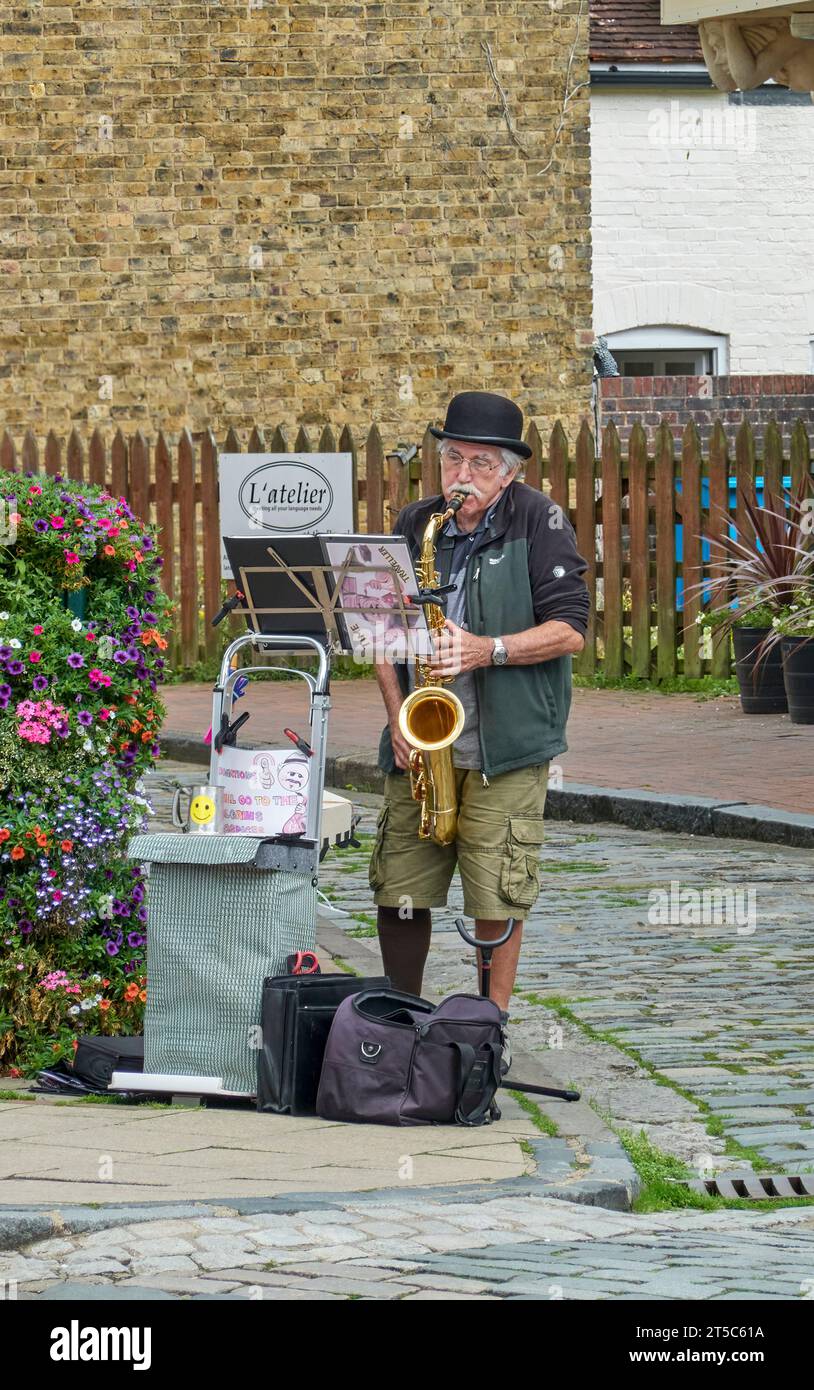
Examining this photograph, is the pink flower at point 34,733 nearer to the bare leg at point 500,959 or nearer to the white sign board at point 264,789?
the white sign board at point 264,789

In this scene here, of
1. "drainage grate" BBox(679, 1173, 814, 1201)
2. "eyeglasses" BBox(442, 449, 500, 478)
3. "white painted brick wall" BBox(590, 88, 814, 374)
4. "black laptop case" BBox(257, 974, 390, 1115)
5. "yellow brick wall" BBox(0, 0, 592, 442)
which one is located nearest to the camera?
"drainage grate" BBox(679, 1173, 814, 1201)

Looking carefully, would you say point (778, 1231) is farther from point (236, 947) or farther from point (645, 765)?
point (645, 765)

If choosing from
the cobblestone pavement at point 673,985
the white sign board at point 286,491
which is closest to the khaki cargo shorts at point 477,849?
the cobblestone pavement at point 673,985

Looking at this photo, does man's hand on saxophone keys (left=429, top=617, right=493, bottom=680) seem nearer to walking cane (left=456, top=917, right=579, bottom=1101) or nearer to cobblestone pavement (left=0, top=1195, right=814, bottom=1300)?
walking cane (left=456, top=917, right=579, bottom=1101)

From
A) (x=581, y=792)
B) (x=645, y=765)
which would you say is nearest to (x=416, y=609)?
(x=581, y=792)

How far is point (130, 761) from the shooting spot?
6613 mm

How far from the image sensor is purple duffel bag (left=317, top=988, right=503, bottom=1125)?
5.68 metres

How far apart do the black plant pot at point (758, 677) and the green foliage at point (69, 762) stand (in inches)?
338

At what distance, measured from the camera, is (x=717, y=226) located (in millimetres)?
25172

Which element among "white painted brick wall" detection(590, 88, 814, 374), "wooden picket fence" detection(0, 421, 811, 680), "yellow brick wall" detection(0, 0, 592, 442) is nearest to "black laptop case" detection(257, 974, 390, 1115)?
"wooden picket fence" detection(0, 421, 811, 680)

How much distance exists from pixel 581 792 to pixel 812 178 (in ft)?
50.7

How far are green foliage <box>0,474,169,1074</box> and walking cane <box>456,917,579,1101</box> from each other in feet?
3.46

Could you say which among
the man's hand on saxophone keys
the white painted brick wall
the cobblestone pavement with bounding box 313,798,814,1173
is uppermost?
the white painted brick wall

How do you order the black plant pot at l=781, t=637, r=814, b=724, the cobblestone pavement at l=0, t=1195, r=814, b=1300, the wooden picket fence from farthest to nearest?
the wooden picket fence, the black plant pot at l=781, t=637, r=814, b=724, the cobblestone pavement at l=0, t=1195, r=814, b=1300
